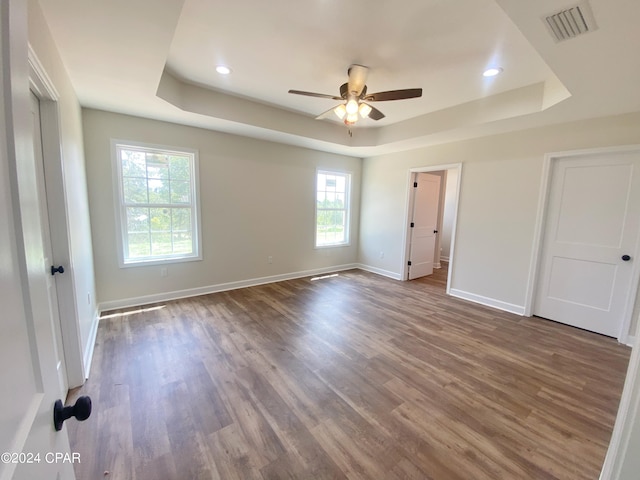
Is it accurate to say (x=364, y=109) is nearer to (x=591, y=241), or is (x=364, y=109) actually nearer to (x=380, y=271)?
(x=591, y=241)

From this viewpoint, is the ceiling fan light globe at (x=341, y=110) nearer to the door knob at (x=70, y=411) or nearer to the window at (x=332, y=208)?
the window at (x=332, y=208)

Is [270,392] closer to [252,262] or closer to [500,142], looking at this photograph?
[252,262]

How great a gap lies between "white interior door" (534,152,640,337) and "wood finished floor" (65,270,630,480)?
0.94ft

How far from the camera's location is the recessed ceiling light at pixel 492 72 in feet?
8.55

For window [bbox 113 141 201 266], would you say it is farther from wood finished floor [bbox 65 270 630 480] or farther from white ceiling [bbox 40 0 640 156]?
wood finished floor [bbox 65 270 630 480]

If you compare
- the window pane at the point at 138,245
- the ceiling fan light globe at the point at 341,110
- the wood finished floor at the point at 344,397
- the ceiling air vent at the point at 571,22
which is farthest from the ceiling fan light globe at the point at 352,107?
the window pane at the point at 138,245

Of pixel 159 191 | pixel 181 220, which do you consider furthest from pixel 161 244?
pixel 159 191

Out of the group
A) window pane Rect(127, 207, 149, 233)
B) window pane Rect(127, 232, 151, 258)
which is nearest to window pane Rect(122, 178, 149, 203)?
window pane Rect(127, 207, 149, 233)

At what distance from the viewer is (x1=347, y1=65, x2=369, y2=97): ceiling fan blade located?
2629 mm

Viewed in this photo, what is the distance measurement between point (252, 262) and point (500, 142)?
4.11 meters

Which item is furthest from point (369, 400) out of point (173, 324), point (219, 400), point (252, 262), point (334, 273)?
point (334, 273)

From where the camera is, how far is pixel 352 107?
2.69 meters

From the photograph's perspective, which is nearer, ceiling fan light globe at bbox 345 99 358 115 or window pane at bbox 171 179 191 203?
ceiling fan light globe at bbox 345 99 358 115

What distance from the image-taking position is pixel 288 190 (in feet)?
15.9
